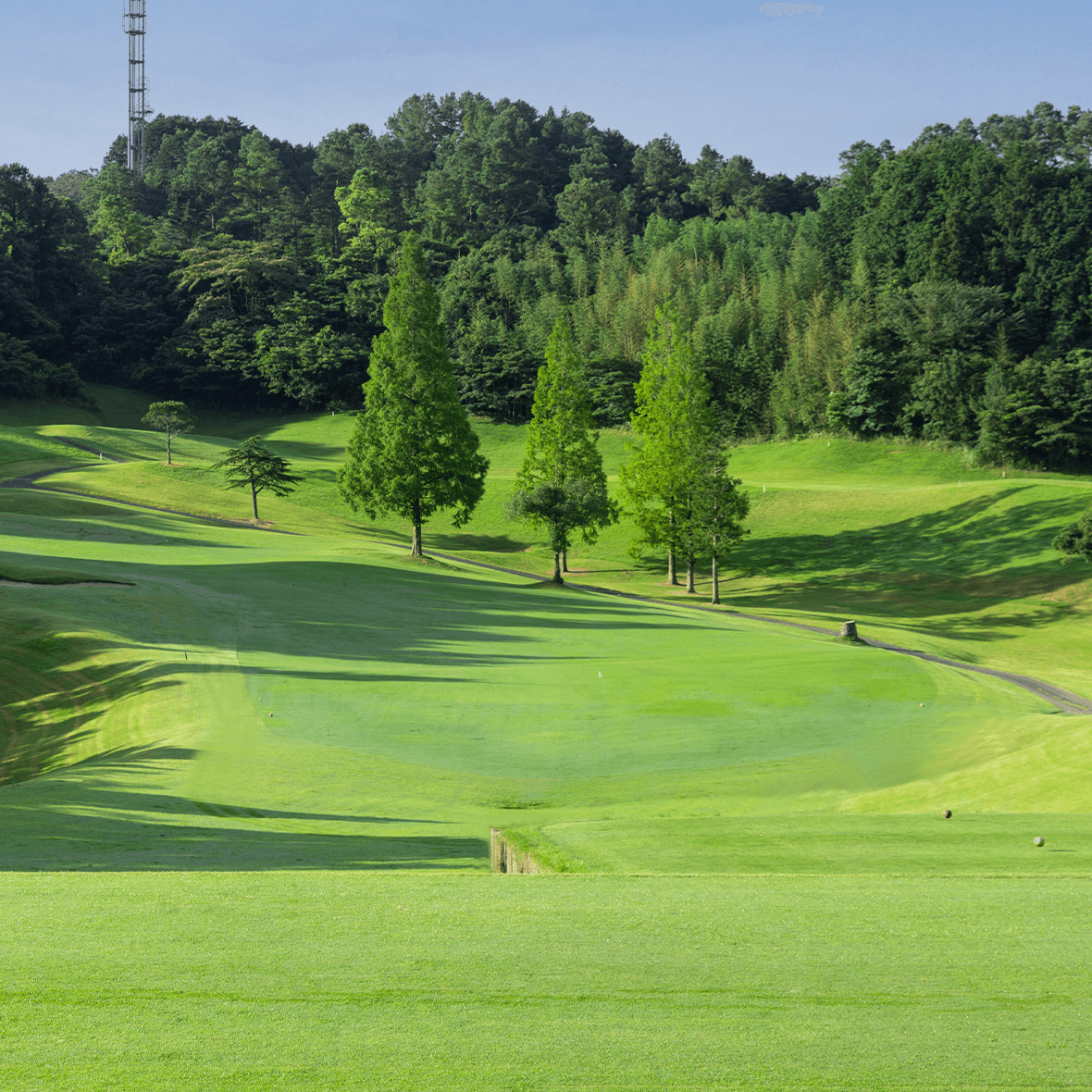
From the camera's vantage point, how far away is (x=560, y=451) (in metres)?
48.1

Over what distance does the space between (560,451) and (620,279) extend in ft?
201

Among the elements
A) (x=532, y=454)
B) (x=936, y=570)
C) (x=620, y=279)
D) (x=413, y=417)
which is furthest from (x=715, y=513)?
(x=620, y=279)

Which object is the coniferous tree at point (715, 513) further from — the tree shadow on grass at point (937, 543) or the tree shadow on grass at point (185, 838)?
the tree shadow on grass at point (185, 838)

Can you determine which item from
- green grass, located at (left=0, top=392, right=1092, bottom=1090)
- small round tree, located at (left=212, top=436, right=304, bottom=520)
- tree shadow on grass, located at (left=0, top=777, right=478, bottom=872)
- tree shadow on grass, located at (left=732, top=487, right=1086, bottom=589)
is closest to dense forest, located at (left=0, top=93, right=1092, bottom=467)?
tree shadow on grass, located at (left=732, top=487, right=1086, bottom=589)

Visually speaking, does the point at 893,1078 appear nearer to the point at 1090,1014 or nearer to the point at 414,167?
the point at 1090,1014

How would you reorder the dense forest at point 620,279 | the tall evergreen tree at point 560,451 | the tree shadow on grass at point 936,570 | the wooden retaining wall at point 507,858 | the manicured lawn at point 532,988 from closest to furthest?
the manicured lawn at point 532,988
the wooden retaining wall at point 507,858
the tree shadow on grass at point 936,570
the tall evergreen tree at point 560,451
the dense forest at point 620,279

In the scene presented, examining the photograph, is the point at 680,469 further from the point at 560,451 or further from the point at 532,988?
the point at 532,988

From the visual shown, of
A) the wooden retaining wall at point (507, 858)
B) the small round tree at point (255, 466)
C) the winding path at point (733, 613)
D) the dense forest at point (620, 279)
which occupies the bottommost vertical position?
the winding path at point (733, 613)

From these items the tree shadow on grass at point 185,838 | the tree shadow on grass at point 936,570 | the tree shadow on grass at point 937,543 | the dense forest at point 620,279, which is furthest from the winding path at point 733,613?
the dense forest at point 620,279

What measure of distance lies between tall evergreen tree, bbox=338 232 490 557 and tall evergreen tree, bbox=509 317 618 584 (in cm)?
362

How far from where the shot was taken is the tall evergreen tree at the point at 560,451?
46688 millimetres

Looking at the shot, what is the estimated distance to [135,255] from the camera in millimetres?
123188

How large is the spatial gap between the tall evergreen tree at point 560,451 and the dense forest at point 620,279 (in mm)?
34616

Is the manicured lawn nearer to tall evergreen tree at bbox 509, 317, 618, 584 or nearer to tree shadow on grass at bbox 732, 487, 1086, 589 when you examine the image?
tall evergreen tree at bbox 509, 317, 618, 584
